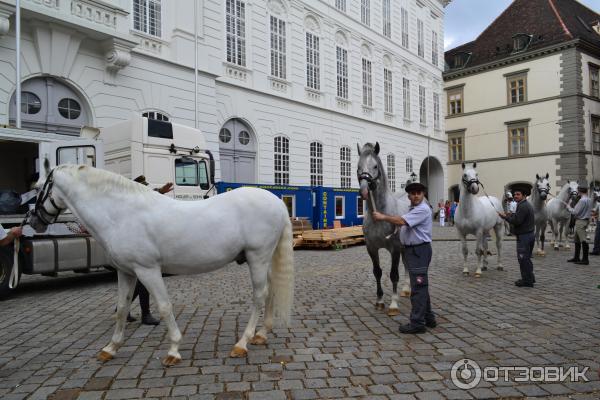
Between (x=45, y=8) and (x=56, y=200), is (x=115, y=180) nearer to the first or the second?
(x=56, y=200)

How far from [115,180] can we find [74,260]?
4.69 metres

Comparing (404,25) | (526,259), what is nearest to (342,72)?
(404,25)

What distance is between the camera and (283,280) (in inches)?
178

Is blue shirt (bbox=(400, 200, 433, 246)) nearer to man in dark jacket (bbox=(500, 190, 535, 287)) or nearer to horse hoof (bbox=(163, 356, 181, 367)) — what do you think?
horse hoof (bbox=(163, 356, 181, 367))

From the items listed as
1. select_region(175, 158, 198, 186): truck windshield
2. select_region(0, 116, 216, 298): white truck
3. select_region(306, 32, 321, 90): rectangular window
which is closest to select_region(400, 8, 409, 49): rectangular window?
select_region(306, 32, 321, 90): rectangular window

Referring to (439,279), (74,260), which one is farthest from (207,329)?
(439,279)

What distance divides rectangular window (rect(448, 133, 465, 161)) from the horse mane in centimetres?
3684

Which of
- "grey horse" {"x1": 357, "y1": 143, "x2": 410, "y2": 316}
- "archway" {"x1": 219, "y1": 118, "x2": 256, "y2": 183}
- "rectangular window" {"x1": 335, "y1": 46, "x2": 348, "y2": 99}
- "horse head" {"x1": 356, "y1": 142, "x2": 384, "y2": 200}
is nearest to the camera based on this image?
"horse head" {"x1": 356, "y1": 142, "x2": 384, "y2": 200}

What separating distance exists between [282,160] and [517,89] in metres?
23.6

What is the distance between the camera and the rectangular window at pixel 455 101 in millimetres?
36875

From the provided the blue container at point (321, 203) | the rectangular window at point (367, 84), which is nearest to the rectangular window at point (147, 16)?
the blue container at point (321, 203)

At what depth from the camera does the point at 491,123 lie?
34.8 meters

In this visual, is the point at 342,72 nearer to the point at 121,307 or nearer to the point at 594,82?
the point at 594,82

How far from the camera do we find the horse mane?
3.96 metres
